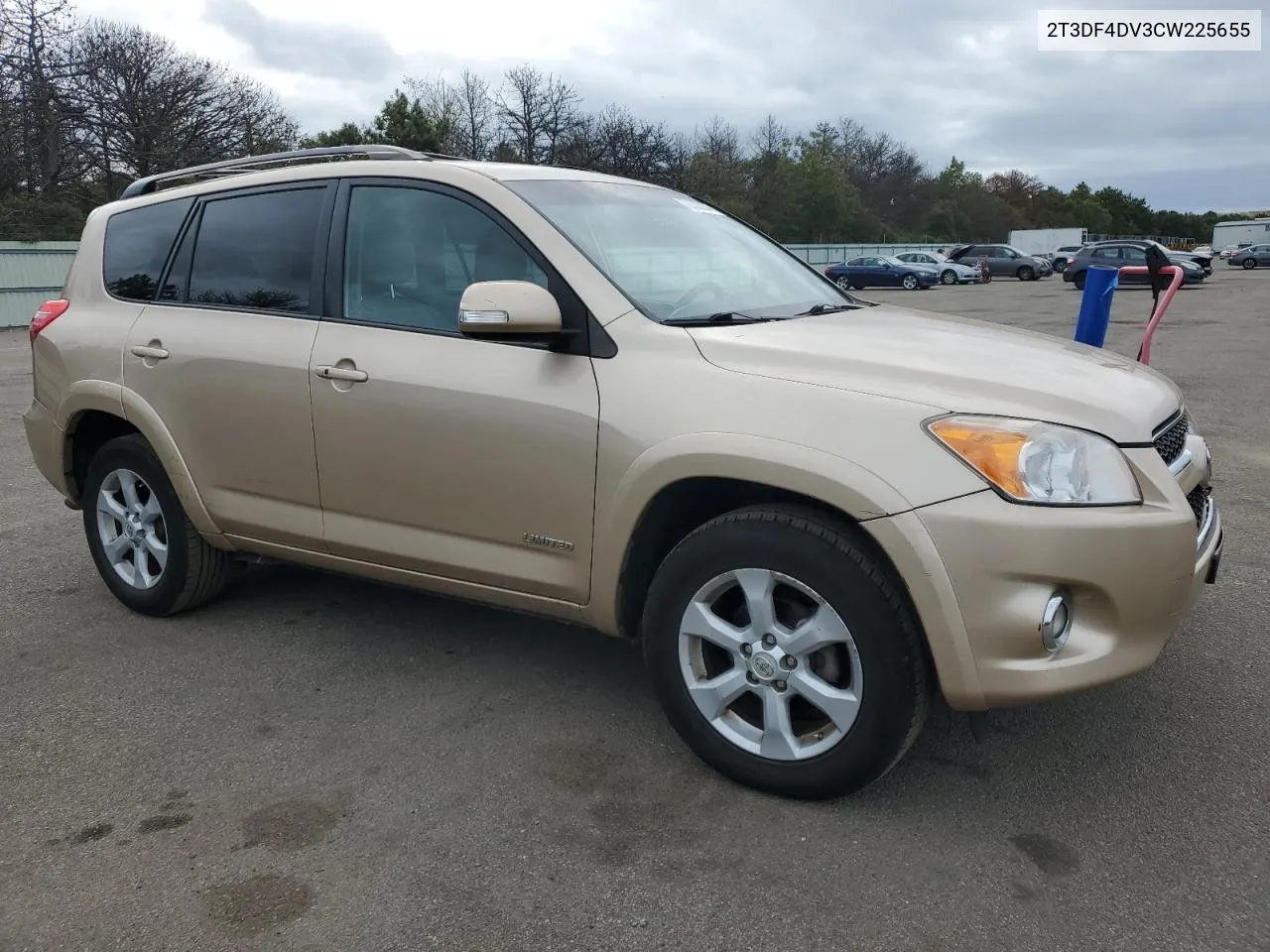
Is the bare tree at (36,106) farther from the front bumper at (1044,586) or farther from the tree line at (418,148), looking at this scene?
the front bumper at (1044,586)

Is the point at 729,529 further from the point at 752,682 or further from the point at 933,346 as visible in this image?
the point at 933,346

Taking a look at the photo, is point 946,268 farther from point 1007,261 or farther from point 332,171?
point 332,171

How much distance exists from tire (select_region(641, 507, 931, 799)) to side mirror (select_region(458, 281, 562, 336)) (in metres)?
0.76

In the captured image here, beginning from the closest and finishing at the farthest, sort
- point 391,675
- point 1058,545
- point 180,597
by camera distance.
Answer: point 1058,545 < point 391,675 < point 180,597

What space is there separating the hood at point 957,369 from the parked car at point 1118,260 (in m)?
28.5

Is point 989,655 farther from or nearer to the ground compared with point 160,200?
nearer to the ground

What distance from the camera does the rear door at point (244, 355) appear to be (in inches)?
144

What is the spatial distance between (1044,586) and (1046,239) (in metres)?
71.9

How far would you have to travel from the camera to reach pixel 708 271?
11.8 ft

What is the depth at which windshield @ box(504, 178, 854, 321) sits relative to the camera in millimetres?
3277

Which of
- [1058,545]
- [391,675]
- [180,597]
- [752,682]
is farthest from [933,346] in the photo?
[180,597]

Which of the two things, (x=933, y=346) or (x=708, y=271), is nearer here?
(x=933, y=346)

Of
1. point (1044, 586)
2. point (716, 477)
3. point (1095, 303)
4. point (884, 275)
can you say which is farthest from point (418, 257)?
point (884, 275)

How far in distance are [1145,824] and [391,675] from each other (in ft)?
8.03
